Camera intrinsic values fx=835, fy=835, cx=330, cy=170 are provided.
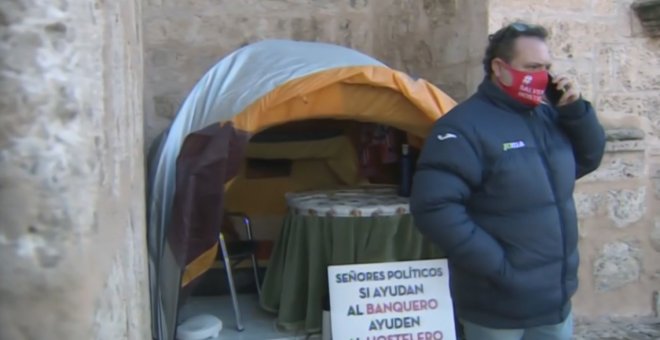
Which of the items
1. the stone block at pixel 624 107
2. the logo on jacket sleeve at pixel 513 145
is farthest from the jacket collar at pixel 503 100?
the stone block at pixel 624 107

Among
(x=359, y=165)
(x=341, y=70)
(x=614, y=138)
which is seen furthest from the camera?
(x=359, y=165)

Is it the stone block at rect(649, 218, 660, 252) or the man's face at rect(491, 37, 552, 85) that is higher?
the man's face at rect(491, 37, 552, 85)

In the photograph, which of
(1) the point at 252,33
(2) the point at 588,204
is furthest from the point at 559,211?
(1) the point at 252,33

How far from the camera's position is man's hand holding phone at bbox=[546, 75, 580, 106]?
8.35ft

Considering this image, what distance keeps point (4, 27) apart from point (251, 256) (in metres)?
3.54

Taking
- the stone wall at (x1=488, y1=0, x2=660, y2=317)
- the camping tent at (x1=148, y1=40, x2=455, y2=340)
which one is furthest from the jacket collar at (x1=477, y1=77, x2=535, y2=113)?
the stone wall at (x1=488, y1=0, x2=660, y2=317)

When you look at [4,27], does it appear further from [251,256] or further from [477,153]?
[251,256]

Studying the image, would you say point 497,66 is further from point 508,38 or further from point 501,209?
point 501,209

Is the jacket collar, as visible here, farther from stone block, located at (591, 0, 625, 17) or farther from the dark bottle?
stone block, located at (591, 0, 625, 17)

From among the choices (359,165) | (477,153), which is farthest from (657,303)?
(477,153)

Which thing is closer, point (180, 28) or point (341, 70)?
point (341, 70)

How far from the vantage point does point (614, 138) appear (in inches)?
177

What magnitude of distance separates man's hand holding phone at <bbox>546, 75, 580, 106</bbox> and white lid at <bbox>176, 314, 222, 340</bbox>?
6.99 feet

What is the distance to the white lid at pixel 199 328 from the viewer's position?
12.9 ft
